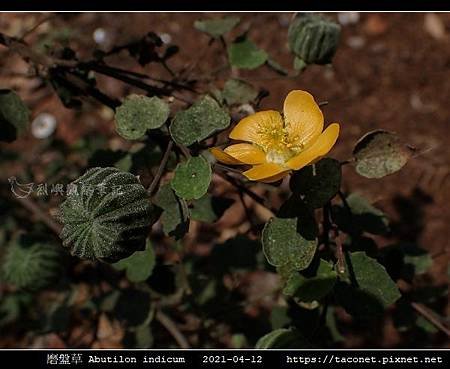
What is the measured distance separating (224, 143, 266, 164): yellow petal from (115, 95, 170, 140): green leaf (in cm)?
18

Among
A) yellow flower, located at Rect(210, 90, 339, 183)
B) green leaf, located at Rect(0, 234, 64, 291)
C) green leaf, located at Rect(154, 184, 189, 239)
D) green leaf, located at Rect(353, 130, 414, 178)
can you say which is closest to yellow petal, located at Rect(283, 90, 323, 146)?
yellow flower, located at Rect(210, 90, 339, 183)

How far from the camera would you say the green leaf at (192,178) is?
134 cm

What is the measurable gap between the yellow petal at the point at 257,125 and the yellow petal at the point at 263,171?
0.16m

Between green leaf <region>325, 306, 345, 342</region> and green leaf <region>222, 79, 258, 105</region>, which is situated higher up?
green leaf <region>222, 79, 258, 105</region>

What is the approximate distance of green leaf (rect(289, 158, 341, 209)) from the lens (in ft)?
4.66

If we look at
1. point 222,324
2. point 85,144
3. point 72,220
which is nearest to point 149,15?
point 85,144

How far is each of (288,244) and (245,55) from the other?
69cm

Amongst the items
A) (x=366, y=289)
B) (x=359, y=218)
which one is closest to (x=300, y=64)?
(x=359, y=218)

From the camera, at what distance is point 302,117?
1.54 m

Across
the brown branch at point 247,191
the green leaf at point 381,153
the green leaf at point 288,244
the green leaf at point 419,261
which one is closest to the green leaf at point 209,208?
the brown branch at point 247,191

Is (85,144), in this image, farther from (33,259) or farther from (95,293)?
(33,259)

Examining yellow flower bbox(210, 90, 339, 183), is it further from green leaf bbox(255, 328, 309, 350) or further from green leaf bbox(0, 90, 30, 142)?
green leaf bbox(0, 90, 30, 142)

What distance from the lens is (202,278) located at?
7.43ft

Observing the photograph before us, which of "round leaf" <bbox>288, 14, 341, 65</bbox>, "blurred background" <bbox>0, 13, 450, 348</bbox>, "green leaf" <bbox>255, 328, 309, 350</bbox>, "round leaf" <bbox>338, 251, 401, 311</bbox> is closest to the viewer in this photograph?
"round leaf" <bbox>338, 251, 401, 311</bbox>
